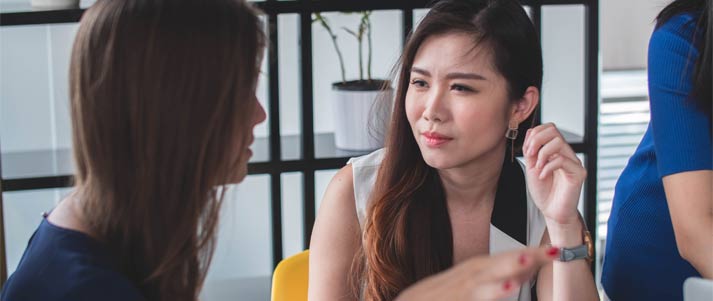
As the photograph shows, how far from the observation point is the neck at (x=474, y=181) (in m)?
1.73

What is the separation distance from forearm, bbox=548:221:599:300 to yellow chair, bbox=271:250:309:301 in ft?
1.50

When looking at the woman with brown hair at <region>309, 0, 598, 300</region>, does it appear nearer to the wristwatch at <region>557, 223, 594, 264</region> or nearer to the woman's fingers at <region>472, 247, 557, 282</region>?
the wristwatch at <region>557, 223, 594, 264</region>

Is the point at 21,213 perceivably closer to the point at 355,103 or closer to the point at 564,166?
the point at 355,103

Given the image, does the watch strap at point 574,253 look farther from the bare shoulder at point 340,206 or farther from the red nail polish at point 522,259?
the red nail polish at point 522,259

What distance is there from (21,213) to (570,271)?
1.51m

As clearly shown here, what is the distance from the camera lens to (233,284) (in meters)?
2.76

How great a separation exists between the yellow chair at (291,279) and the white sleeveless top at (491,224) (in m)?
0.16

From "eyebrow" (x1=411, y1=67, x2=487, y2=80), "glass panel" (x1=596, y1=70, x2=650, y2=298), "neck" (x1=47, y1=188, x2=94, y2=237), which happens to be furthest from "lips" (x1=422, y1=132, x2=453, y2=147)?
"glass panel" (x1=596, y1=70, x2=650, y2=298)

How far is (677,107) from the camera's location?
1414mm

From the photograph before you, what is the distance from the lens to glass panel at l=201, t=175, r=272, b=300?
270 centimetres

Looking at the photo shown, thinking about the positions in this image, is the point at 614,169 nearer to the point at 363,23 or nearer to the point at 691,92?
the point at 363,23

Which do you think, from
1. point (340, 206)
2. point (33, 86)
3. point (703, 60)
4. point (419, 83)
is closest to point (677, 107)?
point (703, 60)

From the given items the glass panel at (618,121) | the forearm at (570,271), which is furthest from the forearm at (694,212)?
the glass panel at (618,121)

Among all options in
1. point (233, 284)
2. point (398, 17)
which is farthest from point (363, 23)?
point (233, 284)
